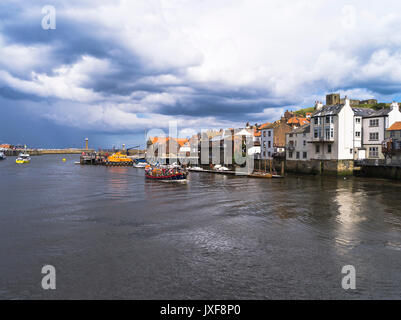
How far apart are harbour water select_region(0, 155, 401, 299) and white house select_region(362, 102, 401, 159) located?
3665cm

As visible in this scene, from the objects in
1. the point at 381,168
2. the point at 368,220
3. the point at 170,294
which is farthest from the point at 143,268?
the point at 381,168

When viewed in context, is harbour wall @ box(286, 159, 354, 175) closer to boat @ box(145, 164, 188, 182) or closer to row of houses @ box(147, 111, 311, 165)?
row of houses @ box(147, 111, 311, 165)

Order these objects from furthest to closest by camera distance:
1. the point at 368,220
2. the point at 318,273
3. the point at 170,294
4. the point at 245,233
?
the point at 368,220 → the point at 245,233 → the point at 318,273 → the point at 170,294

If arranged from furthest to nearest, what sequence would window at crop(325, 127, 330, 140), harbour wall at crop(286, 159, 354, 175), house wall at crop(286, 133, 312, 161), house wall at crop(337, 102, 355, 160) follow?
1. house wall at crop(286, 133, 312, 161)
2. window at crop(325, 127, 330, 140)
3. house wall at crop(337, 102, 355, 160)
4. harbour wall at crop(286, 159, 354, 175)

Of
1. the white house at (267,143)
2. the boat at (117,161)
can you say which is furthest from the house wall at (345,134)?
the boat at (117,161)

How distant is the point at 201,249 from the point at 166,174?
51.9 m

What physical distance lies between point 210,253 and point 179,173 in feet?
165

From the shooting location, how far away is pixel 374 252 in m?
20.6

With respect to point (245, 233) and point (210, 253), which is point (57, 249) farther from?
point (245, 233)

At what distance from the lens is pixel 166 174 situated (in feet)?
239

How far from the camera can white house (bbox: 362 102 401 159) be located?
69938 mm

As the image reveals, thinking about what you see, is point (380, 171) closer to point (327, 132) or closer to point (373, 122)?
point (373, 122)

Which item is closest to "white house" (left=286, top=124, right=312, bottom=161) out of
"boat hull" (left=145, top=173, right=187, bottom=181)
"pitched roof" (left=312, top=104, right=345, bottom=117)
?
"pitched roof" (left=312, top=104, right=345, bottom=117)
